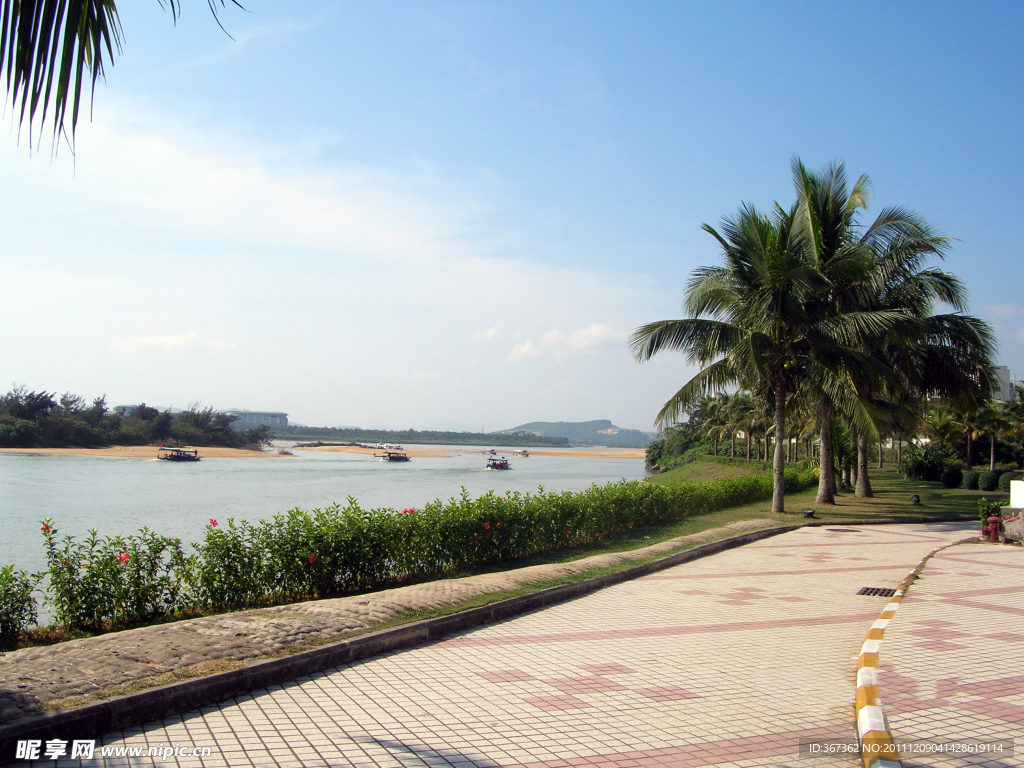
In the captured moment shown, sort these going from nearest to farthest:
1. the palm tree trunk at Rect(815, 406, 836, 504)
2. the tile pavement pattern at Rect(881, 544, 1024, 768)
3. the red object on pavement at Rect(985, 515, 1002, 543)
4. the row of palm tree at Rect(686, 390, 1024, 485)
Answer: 1. the tile pavement pattern at Rect(881, 544, 1024, 768)
2. the red object on pavement at Rect(985, 515, 1002, 543)
3. the palm tree trunk at Rect(815, 406, 836, 504)
4. the row of palm tree at Rect(686, 390, 1024, 485)

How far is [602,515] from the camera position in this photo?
49.7 feet

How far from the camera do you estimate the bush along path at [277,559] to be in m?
7.10

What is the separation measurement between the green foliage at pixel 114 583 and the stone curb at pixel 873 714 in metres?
6.45

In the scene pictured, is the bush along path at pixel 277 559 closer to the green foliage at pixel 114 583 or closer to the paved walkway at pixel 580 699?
the green foliage at pixel 114 583

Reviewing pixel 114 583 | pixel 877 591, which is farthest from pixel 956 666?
pixel 114 583

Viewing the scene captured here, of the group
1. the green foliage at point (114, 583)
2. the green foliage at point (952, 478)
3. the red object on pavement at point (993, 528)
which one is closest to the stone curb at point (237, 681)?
the green foliage at point (114, 583)

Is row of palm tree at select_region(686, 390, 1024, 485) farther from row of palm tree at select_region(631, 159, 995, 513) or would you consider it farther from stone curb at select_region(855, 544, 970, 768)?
stone curb at select_region(855, 544, 970, 768)

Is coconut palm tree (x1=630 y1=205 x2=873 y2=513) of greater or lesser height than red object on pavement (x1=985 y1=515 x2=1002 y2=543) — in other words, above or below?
above

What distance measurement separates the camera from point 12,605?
655 cm

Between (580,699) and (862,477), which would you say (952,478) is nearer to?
(862,477)

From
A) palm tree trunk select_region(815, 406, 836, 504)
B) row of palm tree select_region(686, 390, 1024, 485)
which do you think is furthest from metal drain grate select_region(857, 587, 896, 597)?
palm tree trunk select_region(815, 406, 836, 504)

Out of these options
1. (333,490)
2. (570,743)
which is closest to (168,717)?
(570,743)

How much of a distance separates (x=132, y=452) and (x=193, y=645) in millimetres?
72734

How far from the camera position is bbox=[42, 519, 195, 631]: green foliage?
7.03 metres
